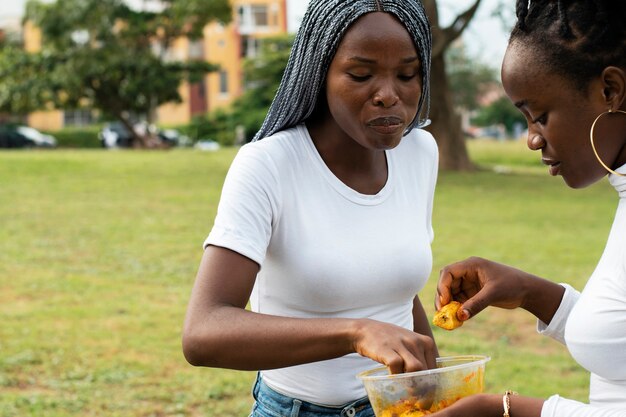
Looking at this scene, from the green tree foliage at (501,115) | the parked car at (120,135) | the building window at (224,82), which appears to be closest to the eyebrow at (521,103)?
the parked car at (120,135)

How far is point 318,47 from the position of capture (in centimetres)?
237

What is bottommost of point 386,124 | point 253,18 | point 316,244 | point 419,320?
point 419,320

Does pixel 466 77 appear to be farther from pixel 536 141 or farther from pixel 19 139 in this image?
pixel 536 141

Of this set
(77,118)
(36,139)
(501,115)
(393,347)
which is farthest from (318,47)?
(77,118)

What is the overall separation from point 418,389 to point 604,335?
1.28ft

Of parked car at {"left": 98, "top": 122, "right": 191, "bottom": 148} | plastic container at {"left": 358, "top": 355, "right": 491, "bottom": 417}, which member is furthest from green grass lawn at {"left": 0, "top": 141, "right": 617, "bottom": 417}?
parked car at {"left": 98, "top": 122, "right": 191, "bottom": 148}

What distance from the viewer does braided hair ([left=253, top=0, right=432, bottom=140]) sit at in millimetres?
2336

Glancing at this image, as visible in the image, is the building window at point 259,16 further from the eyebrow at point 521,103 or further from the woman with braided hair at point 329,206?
the eyebrow at point 521,103

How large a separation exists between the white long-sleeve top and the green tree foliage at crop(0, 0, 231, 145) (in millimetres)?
34337

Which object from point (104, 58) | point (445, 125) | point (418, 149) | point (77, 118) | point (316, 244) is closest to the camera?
point (316, 244)

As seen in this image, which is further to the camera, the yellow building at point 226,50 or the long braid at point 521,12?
the yellow building at point 226,50

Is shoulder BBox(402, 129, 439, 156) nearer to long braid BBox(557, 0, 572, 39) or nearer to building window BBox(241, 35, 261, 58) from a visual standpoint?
long braid BBox(557, 0, 572, 39)

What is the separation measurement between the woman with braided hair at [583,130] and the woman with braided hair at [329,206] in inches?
14.1

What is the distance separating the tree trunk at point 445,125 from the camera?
22.9m
